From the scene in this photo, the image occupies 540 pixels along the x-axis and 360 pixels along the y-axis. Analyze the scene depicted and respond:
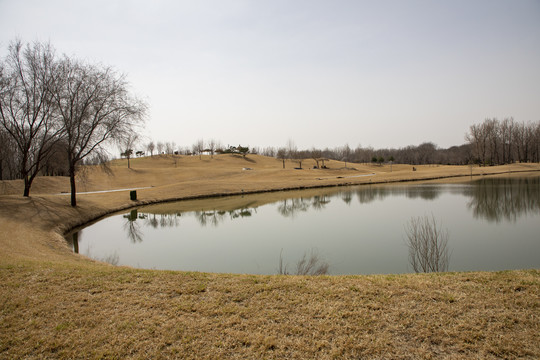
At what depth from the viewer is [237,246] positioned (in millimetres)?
13953

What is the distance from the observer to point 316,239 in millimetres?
14531

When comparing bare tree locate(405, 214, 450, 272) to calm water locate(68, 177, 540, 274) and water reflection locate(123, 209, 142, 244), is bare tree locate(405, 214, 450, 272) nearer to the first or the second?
calm water locate(68, 177, 540, 274)

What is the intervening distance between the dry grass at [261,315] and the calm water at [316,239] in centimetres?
358

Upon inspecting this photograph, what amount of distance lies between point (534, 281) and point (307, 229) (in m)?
11.1

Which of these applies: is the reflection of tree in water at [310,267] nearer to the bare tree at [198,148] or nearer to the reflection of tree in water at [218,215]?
the reflection of tree in water at [218,215]

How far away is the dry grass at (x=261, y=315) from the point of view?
445cm

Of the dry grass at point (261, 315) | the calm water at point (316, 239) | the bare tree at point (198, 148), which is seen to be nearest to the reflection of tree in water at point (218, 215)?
the calm water at point (316, 239)

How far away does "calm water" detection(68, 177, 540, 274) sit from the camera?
10.9 m

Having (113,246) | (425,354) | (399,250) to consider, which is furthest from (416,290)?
(113,246)

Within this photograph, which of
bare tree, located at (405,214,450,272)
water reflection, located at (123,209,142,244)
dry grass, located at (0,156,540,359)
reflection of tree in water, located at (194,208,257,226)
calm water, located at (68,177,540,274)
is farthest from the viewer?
reflection of tree in water, located at (194,208,257,226)

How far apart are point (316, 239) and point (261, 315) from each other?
374 inches

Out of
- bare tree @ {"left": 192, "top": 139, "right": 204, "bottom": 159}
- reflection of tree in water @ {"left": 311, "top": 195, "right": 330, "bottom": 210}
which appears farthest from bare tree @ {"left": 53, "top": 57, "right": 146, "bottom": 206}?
bare tree @ {"left": 192, "top": 139, "right": 204, "bottom": 159}

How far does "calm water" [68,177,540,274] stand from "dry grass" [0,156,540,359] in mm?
3578

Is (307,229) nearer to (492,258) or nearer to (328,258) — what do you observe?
(328,258)
